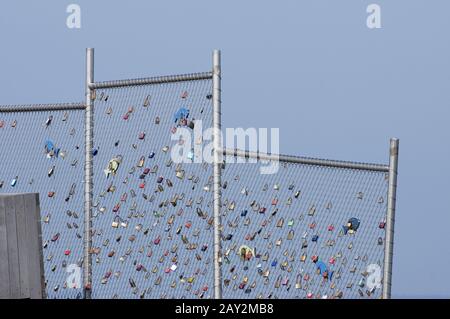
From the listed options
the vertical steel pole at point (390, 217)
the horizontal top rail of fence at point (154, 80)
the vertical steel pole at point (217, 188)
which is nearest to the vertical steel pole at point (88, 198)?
the horizontal top rail of fence at point (154, 80)

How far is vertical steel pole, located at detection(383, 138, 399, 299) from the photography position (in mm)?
12281

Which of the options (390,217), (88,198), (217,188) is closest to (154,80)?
(217,188)

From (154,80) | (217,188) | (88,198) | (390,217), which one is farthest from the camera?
Answer: (88,198)

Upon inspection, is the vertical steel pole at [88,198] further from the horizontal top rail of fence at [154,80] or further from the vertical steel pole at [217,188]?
the vertical steel pole at [217,188]

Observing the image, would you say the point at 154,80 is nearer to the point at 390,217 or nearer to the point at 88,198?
the point at 88,198

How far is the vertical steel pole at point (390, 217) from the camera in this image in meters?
12.3

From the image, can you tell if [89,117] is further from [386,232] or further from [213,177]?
[386,232]

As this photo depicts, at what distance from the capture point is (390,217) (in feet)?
40.2

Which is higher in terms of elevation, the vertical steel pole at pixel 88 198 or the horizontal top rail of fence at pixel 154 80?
the horizontal top rail of fence at pixel 154 80

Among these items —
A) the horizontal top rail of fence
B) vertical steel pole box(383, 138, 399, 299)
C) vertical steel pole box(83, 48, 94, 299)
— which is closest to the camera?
vertical steel pole box(383, 138, 399, 299)

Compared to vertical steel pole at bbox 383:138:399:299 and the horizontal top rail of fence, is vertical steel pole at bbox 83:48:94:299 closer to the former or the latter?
the horizontal top rail of fence

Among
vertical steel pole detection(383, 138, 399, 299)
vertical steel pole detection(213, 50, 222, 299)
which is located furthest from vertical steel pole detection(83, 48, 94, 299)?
vertical steel pole detection(383, 138, 399, 299)
